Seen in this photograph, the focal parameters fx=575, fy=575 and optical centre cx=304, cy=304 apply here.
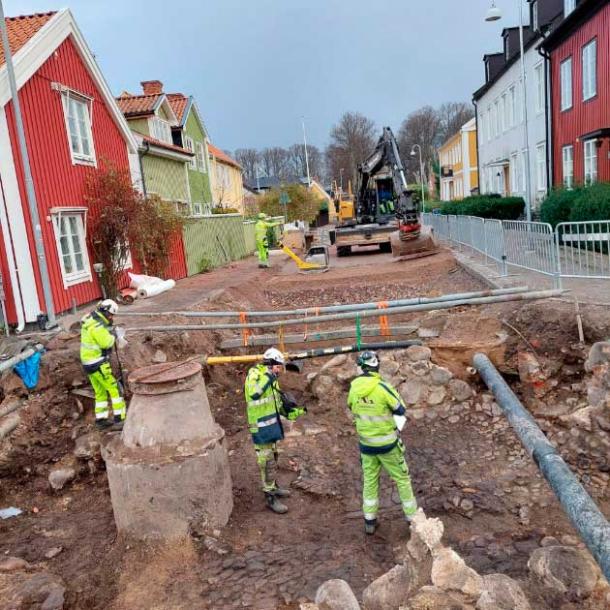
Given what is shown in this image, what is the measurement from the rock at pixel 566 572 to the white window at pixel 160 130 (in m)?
23.6

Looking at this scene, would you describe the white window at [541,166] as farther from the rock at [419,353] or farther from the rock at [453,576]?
the rock at [453,576]

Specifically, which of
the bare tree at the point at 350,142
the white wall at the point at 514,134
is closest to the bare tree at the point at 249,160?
the bare tree at the point at 350,142

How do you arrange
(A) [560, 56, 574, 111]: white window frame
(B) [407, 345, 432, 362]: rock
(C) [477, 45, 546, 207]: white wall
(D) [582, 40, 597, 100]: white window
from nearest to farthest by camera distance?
(B) [407, 345, 432, 362]: rock, (D) [582, 40, 597, 100]: white window, (A) [560, 56, 574, 111]: white window frame, (C) [477, 45, 546, 207]: white wall

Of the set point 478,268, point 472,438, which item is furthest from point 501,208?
point 472,438

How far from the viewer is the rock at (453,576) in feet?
12.6

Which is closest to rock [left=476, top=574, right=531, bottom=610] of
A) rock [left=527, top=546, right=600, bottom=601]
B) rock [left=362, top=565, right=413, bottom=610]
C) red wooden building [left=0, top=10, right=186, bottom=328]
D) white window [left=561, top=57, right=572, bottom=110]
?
rock [left=362, top=565, right=413, bottom=610]

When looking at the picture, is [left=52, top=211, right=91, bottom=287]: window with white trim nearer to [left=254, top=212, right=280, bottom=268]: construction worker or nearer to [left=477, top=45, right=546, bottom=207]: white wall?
[left=254, top=212, right=280, bottom=268]: construction worker

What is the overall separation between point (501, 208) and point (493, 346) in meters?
18.3

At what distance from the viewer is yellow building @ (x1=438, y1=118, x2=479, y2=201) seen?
4916 cm

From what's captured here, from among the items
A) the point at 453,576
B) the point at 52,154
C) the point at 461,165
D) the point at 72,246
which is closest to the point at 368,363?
the point at 453,576

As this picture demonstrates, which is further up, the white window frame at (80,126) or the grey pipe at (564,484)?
the white window frame at (80,126)

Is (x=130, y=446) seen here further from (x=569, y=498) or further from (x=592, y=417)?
(x=592, y=417)

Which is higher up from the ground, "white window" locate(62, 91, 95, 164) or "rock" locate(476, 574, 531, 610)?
"white window" locate(62, 91, 95, 164)

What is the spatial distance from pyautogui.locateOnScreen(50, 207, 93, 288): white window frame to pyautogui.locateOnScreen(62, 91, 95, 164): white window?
1384 mm
